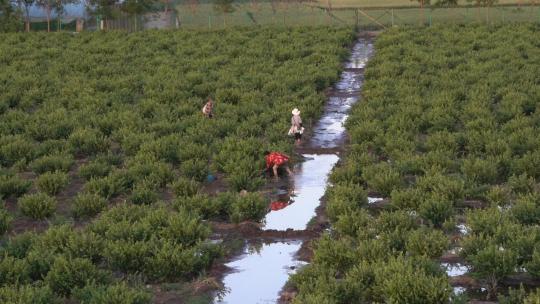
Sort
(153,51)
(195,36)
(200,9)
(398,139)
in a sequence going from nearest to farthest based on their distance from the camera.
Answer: (398,139) → (153,51) → (195,36) → (200,9)

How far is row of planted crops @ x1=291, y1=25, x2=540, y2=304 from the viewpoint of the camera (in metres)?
8.88

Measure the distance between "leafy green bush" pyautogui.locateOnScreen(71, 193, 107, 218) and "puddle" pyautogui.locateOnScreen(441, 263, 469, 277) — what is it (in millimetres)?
5488

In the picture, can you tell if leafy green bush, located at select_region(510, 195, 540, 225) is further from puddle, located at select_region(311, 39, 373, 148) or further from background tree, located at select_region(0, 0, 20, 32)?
background tree, located at select_region(0, 0, 20, 32)

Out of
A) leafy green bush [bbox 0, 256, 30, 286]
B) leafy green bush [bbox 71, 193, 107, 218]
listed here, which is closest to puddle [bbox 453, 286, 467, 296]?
leafy green bush [bbox 0, 256, 30, 286]

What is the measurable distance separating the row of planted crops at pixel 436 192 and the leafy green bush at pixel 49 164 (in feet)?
17.0

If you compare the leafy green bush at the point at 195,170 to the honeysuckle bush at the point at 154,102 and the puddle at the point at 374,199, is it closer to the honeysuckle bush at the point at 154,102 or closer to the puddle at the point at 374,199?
the honeysuckle bush at the point at 154,102

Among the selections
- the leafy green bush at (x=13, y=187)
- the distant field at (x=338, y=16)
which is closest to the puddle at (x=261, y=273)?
the leafy green bush at (x=13, y=187)

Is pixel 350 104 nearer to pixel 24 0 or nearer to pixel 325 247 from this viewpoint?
pixel 325 247

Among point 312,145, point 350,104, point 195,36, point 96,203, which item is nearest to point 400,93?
point 350,104

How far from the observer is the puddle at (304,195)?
11953mm

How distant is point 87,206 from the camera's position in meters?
12.3

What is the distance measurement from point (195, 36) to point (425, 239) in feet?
92.2

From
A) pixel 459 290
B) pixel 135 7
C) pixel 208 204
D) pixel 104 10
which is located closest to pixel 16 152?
pixel 208 204

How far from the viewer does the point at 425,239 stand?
9.97 m
